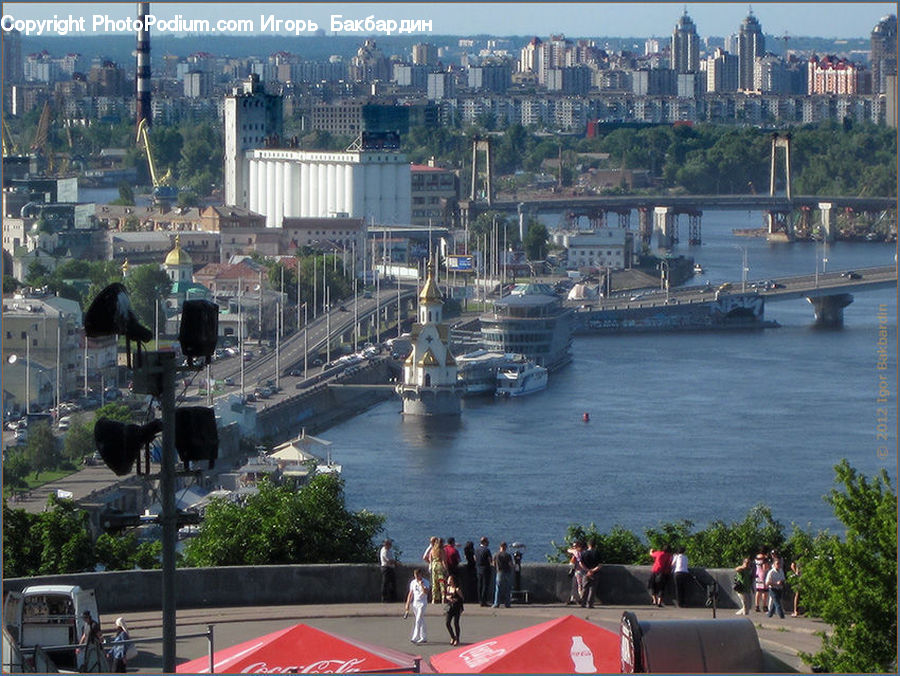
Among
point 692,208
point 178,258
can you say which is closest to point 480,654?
point 178,258

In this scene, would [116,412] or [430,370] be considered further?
[430,370]

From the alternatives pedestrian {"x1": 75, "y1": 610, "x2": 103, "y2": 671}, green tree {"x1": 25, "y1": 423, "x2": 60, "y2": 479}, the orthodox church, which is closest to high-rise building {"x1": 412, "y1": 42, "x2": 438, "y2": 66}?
the orthodox church

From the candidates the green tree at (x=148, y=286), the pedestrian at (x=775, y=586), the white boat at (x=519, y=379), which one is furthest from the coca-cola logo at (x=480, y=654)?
the green tree at (x=148, y=286)

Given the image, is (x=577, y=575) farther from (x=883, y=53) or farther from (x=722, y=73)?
(x=722, y=73)

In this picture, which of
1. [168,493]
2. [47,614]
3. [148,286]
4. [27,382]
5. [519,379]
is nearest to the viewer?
[168,493]

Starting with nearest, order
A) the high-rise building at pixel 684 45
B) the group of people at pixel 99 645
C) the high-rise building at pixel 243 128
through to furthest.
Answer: the group of people at pixel 99 645
the high-rise building at pixel 243 128
the high-rise building at pixel 684 45

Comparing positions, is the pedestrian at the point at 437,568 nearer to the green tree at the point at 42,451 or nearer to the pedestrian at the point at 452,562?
the pedestrian at the point at 452,562
